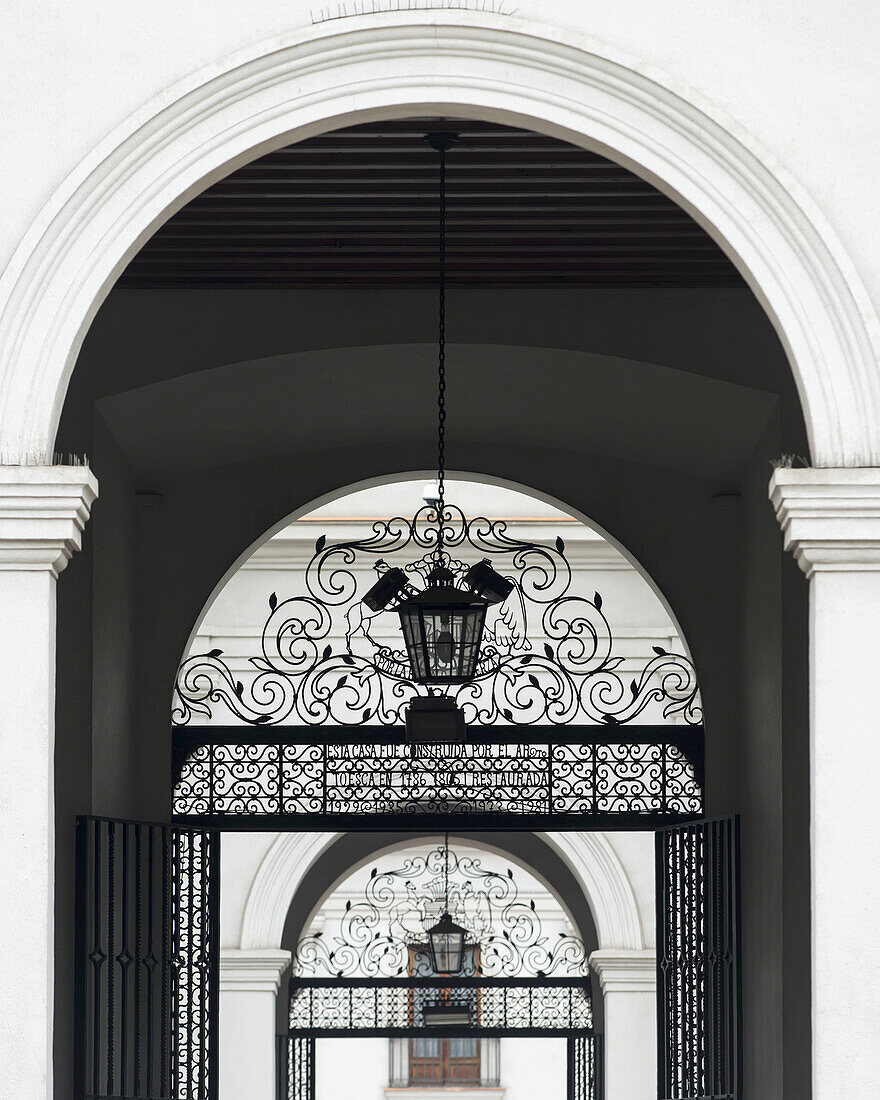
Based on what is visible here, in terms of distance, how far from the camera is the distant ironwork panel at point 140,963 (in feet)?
21.5

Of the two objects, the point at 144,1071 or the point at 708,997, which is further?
the point at 144,1071

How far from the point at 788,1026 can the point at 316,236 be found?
340 centimetres

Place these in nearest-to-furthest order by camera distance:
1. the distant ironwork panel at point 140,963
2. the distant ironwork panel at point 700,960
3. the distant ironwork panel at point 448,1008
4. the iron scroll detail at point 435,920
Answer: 1. the distant ironwork panel at point 140,963
2. the distant ironwork panel at point 700,960
3. the iron scroll detail at point 435,920
4. the distant ironwork panel at point 448,1008

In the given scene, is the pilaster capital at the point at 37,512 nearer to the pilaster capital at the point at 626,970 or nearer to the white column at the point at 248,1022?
the pilaster capital at the point at 626,970

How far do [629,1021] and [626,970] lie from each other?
1.43ft

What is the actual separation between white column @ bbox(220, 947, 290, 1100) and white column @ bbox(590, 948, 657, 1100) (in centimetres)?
293

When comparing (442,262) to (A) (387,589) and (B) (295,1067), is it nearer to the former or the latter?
(A) (387,589)

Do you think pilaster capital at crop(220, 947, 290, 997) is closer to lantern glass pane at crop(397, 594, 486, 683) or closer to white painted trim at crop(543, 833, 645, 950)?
white painted trim at crop(543, 833, 645, 950)

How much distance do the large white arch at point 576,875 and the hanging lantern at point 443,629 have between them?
8.73m

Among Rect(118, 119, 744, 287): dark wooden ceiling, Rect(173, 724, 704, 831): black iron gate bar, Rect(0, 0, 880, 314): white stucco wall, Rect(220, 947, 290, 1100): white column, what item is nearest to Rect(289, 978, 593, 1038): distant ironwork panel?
Rect(220, 947, 290, 1100): white column

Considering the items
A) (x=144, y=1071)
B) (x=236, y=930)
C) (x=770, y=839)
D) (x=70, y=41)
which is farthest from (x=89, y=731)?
(x=236, y=930)

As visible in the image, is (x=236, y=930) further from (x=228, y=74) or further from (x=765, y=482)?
(x=228, y=74)

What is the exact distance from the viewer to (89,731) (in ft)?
22.2

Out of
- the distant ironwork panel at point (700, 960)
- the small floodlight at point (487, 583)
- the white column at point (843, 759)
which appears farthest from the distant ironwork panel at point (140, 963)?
the white column at point (843, 759)
